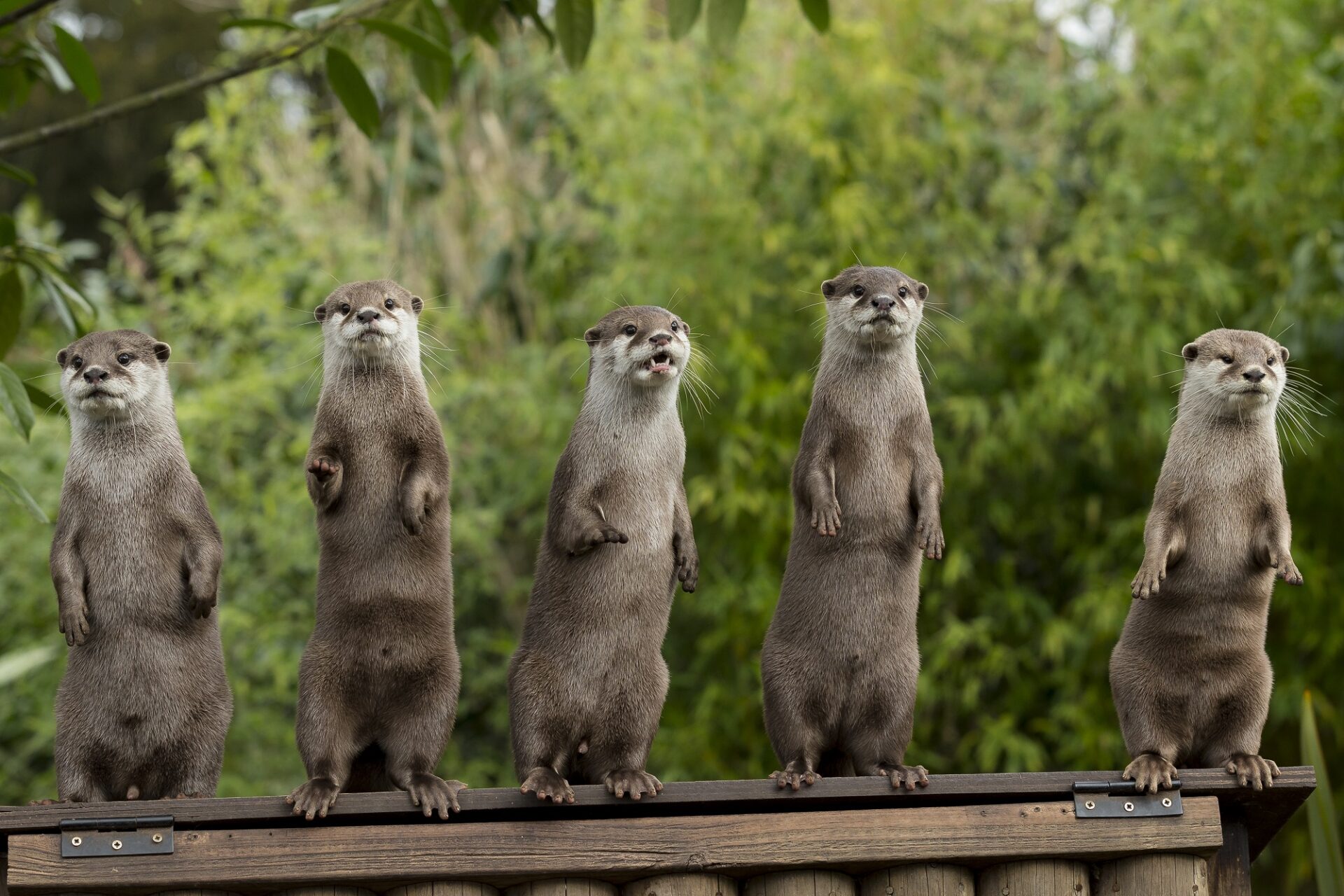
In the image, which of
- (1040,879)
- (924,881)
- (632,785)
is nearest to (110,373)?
(632,785)

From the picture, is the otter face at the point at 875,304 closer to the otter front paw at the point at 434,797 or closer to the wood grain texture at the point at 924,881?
the wood grain texture at the point at 924,881

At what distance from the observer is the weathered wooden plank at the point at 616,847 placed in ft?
10.1

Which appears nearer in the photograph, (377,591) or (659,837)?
(659,837)

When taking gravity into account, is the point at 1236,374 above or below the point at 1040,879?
above

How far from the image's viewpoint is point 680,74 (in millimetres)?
7305

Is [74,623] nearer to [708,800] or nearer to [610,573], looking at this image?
[610,573]

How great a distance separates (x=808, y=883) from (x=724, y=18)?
2.08 meters

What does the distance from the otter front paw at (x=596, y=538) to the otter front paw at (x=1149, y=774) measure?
1227 millimetres

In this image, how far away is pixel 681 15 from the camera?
3686mm

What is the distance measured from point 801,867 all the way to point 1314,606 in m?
4.07

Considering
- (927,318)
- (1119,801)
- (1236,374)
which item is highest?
(927,318)

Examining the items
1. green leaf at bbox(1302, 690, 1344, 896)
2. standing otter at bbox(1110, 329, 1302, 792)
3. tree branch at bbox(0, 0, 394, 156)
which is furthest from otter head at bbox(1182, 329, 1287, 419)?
tree branch at bbox(0, 0, 394, 156)

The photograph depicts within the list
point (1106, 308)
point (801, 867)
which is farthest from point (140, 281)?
point (801, 867)

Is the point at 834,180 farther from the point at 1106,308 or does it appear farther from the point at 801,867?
the point at 801,867
